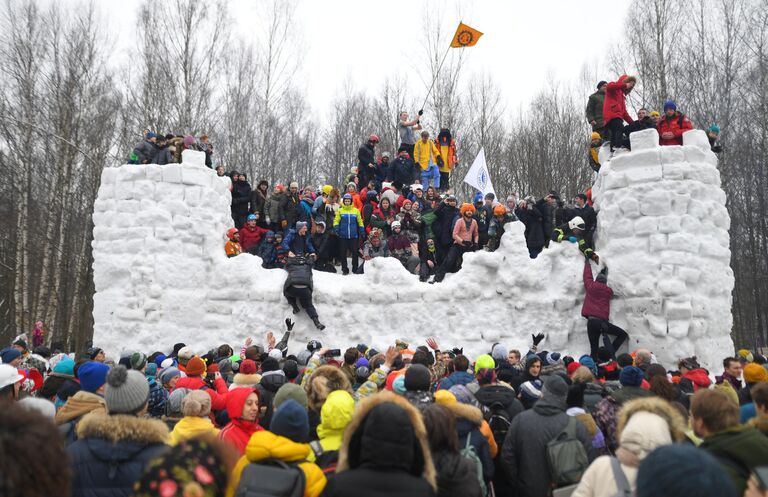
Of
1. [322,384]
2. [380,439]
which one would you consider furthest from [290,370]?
[380,439]

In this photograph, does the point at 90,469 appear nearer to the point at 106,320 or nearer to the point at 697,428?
the point at 697,428

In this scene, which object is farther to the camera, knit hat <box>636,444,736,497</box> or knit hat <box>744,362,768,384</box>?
knit hat <box>744,362,768,384</box>

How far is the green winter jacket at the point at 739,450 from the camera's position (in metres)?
2.88

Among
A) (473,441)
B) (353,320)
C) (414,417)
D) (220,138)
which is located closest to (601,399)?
(473,441)

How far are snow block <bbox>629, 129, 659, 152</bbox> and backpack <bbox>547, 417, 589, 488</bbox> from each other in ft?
24.8

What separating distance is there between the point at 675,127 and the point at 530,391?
24.1ft

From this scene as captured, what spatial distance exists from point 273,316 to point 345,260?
1.98m

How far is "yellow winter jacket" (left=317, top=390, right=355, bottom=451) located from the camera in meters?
3.82

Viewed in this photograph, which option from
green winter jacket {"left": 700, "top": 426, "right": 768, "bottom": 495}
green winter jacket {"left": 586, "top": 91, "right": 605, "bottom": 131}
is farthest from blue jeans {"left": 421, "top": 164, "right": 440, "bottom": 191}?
green winter jacket {"left": 700, "top": 426, "right": 768, "bottom": 495}

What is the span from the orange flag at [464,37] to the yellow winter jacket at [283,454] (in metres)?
14.4

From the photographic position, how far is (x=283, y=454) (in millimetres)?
3113

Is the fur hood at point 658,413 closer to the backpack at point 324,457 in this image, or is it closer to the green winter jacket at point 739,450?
the green winter jacket at point 739,450

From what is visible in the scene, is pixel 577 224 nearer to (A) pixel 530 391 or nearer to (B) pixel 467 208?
(B) pixel 467 208

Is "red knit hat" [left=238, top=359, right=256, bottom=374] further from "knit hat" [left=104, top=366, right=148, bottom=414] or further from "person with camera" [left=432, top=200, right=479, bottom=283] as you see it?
"person with camera" [left=432, top=200, right=479, bottom=283]
